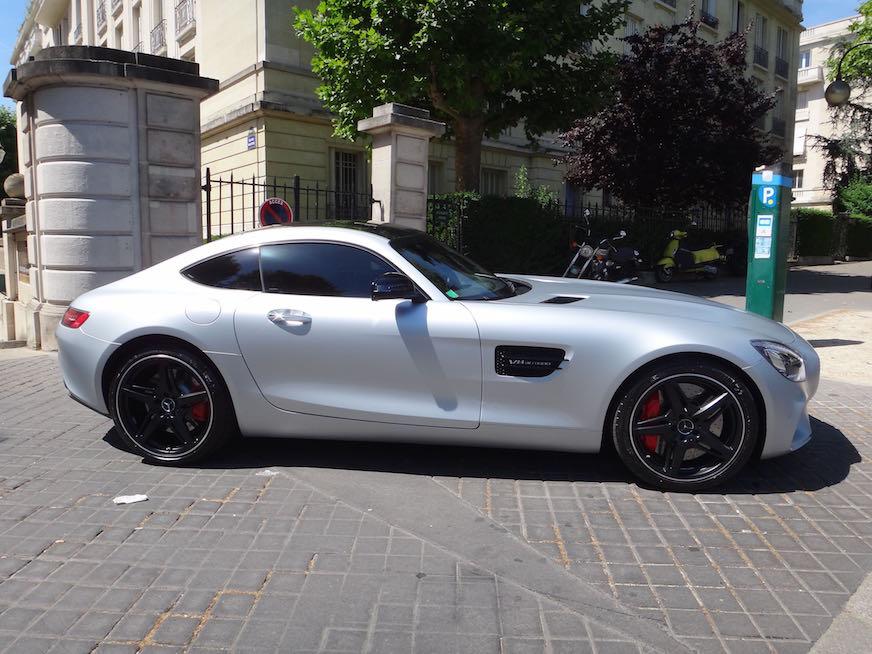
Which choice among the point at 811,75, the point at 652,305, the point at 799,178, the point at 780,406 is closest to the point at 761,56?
the point at 799,178

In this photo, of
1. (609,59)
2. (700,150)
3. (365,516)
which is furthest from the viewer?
(700,150)

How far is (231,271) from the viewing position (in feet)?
13.8

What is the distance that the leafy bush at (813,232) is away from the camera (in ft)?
88.8

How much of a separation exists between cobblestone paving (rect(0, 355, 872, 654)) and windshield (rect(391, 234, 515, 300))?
39.9 inches

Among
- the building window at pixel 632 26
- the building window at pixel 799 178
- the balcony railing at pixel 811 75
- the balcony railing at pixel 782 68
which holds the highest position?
the balcony railing at pixel 811 75

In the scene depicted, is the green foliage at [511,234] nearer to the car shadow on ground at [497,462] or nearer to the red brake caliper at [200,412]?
the car shadow on ground at [497,462]

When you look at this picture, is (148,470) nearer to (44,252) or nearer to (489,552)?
(489,552)

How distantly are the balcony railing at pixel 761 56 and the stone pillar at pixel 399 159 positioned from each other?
102 ft

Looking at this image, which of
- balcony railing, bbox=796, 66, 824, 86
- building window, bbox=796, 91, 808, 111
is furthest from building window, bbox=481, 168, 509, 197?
building window, bbox=796, 91, 808, 111

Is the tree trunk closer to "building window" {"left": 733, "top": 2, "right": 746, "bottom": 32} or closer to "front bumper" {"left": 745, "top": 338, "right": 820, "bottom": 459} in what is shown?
"front bumper" {"left": 745, "top": 338, "right": 820, "bottom": 459}

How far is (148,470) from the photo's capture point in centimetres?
405

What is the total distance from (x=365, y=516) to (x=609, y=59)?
14.1 meters

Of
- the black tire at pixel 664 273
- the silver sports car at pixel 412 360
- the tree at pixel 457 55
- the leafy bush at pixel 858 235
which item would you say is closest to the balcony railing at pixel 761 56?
the leafy bush at pixel 858 235

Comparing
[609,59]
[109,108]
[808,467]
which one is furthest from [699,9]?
[808,467]
